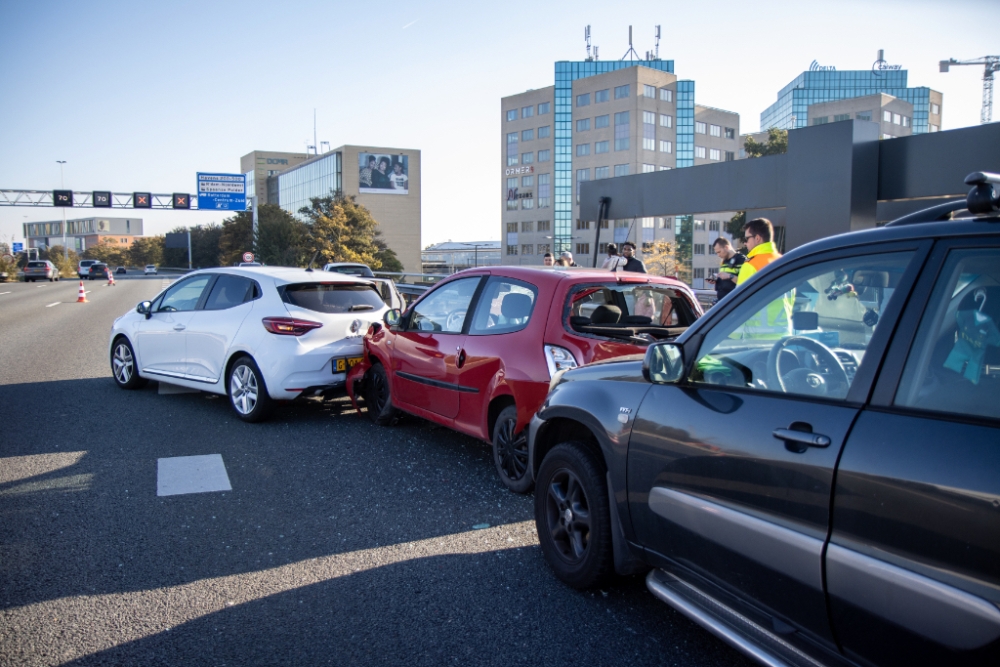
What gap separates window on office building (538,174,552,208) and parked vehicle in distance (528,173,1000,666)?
10166 cm

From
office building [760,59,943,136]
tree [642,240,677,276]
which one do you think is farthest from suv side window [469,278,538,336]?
office building [760,59,943,136]

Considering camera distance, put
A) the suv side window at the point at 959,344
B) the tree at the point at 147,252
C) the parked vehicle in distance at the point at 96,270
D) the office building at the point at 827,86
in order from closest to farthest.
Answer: the suv side window at the point at 959,344 → the parked vehicle in distance at the point at 96,270 → the tree at the point at 147,252 → the office building at the point at 827,86

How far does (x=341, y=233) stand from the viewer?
59.3 m

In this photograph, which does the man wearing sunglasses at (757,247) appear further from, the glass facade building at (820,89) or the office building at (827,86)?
the glass facade building at (820,89)

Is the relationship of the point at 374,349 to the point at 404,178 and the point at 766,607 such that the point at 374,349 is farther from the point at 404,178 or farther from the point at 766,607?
the point at 404,178

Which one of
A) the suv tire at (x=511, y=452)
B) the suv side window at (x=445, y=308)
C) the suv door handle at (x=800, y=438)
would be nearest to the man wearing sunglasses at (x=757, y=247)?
the suv side window at (x=445, y=308)

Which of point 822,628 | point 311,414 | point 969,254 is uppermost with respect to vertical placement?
point 969,254

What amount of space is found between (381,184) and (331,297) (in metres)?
105

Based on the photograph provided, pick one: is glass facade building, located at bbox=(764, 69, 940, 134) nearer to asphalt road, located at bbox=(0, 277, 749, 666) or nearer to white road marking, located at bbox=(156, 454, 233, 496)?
asphalt road, located at bbox=(0, 277, 749, 666)

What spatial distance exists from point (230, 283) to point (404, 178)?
10656 cm

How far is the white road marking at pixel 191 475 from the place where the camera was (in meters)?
5.25

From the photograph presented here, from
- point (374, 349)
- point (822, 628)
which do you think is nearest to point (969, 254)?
point (822, 628)

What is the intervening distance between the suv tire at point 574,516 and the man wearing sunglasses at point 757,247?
3.60 metres

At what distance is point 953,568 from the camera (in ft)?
6.17
